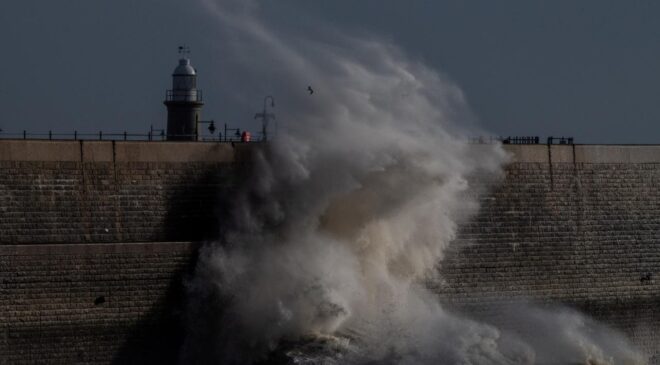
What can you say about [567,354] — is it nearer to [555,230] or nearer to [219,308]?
[555,230]

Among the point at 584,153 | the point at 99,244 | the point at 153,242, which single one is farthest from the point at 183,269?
the point at 584,153

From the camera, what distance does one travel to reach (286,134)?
107ft

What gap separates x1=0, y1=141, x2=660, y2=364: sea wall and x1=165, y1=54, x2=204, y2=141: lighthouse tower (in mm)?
6676

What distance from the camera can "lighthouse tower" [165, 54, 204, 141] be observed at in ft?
127

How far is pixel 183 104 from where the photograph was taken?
1526 inches

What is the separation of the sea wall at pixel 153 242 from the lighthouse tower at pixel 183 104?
6676mm

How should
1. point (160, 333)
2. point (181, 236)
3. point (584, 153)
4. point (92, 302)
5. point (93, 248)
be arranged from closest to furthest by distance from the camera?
point (92, 302) < point (93, 248) < point (160, 333) < point (181, 236) < point (584, 153)

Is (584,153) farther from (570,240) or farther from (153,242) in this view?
(153,242)

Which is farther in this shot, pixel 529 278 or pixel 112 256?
pixel 529 278

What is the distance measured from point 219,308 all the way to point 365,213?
3489 mm

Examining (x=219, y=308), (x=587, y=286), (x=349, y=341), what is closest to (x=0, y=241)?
(x=219, y=308)

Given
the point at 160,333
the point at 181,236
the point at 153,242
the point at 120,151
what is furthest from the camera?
the point at 181,236

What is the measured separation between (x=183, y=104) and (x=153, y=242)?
850cm

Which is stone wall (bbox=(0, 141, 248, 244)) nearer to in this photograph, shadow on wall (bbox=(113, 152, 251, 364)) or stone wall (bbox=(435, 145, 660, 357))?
shadow on wall (bbox=(113, 152, 251, 364))
